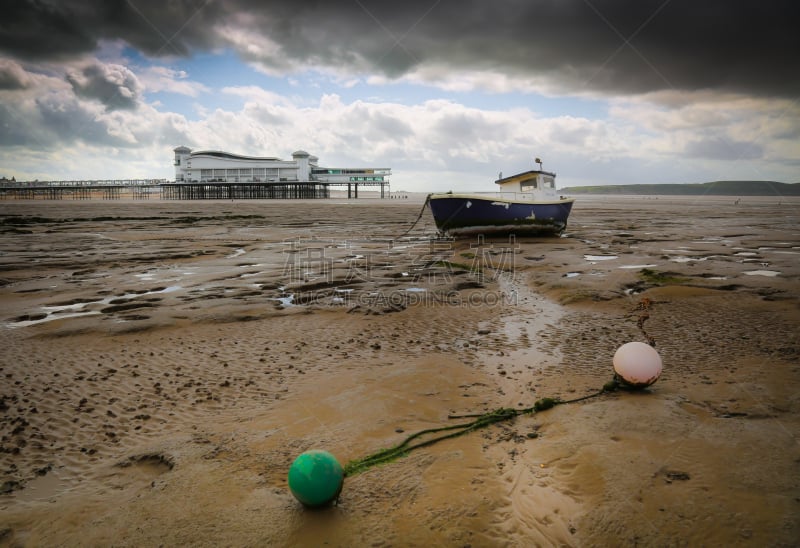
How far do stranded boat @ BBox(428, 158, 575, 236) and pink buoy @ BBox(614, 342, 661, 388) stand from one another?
14.0 meters

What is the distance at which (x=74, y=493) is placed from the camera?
3.14 metres

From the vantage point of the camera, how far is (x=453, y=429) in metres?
3.94

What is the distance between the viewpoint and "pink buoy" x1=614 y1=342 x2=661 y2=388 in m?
4.46

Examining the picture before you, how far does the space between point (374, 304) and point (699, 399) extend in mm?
5243

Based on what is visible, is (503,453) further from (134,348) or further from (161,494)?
(134,348)

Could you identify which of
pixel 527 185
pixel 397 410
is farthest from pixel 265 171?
pixel 397 410

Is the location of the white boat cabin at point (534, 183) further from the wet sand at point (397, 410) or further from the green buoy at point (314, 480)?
Answer: the green buoy at point (314, 480)

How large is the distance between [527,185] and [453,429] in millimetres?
19005

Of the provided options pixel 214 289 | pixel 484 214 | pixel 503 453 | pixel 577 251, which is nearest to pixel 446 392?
pixel 503 453

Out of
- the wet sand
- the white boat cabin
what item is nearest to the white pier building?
the white boat cabin

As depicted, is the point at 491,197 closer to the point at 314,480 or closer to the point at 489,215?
the point at 489,215

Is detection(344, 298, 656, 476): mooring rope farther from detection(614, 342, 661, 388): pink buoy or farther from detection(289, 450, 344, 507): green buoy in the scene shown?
detection(289, 450, 344, 507): green buoy

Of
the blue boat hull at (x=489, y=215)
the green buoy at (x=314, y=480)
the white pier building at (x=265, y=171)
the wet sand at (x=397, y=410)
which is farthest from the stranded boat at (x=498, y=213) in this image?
the white pier building at (x=265, y=171)

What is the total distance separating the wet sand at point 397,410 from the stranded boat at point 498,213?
8755 millimetres
